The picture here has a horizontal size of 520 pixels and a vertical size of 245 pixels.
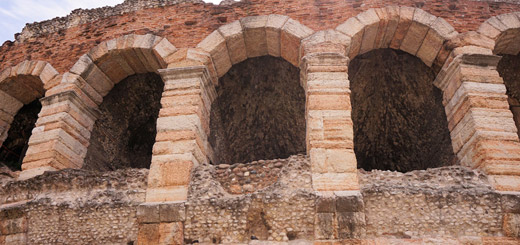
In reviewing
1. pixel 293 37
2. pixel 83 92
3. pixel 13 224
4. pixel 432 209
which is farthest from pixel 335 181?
pixel 83 92

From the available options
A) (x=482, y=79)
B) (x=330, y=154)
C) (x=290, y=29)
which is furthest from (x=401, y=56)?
(x=330, y=154)

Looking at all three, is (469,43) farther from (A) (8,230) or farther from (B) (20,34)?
(B) (20,34)

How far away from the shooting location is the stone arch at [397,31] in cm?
612

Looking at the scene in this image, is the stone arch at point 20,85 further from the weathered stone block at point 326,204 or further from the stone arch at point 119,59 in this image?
the weathered stone block at point 326,204

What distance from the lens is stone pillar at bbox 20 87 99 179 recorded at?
5852 mm

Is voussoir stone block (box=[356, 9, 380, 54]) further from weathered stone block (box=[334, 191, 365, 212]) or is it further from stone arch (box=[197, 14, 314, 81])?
weathered stone block (box=[334, 191, 365, 212])

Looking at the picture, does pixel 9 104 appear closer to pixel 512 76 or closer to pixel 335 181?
pixel 335 181

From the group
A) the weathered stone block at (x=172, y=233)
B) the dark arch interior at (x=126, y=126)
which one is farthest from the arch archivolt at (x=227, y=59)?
the weathered stone block at (x=172, y=233)

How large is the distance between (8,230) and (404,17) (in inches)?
250

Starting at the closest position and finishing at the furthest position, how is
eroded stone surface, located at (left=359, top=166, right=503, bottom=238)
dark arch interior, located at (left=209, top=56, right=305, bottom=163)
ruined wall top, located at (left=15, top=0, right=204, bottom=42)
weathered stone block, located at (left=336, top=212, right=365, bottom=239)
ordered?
1. weathered stone block, located at (left=336, top=212, right=365, bottom=239)
2. eroded stone surface, located at (left=359, top=166, right=503, bottom=238)
3. ruined wall top, located at (left=15, top=0, right=204, bottom=42)
4. dark arch interior, located at (left=209, top=56, right=305, bottom=163)

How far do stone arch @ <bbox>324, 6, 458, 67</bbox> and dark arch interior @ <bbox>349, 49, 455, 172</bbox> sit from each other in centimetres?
78

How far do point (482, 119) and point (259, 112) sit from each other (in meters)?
4.41

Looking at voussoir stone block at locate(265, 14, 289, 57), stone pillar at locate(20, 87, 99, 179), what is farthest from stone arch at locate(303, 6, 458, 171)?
stone pillar at locate(20, 87, 99, 179)

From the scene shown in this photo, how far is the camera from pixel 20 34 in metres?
7.68
